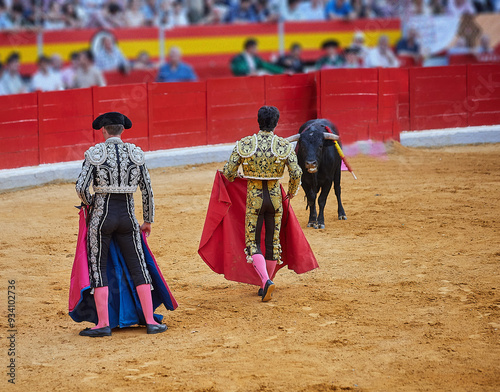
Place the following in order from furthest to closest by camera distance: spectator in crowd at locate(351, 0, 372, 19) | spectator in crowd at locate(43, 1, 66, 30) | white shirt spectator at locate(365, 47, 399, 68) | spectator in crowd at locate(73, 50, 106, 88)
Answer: spectator in crowd at locate(351, 0, 372, 19) → white shirt spectator at locate(365, 47, 399, 68) → spectator in crowd at locate(43, 1, 66, 30) → spectator in crowd at locate(73, 50, 106, 88)

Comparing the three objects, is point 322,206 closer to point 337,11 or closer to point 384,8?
point 337,11

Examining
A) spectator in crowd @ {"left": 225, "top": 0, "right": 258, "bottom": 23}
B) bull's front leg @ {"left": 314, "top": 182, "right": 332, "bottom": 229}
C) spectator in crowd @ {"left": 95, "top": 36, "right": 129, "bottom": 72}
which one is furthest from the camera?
spectator in crowd @ {"left": 225, "top": 0, "right": 258, "bottom": 23}

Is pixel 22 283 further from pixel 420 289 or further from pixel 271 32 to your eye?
pixel 271 32

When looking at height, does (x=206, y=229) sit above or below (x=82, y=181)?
below

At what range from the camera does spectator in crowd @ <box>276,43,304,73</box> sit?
48.7 ft

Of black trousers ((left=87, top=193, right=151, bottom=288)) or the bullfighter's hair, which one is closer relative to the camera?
black trousers ((left=87, top=193, right=151, bottom=288))

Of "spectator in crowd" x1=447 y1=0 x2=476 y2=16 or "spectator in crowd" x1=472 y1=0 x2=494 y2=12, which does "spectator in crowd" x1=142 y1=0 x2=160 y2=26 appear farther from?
"spectator in crowd" x1=472 y1=0 x2=494 y2=12

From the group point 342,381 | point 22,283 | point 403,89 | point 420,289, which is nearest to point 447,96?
point 403,89

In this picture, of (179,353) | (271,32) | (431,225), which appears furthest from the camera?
(271,32)

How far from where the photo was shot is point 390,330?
480cm

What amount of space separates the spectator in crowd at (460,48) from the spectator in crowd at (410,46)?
75cm

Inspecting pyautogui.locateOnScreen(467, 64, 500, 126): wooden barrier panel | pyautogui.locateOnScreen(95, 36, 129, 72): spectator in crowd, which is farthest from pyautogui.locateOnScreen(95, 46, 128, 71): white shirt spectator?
pyautogui.locateOnScreen(467, 64, 500, 126): wooden barrier panel

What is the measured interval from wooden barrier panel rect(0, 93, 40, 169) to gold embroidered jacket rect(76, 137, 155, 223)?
5.69 meters

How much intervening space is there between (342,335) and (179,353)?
3.13 feet
